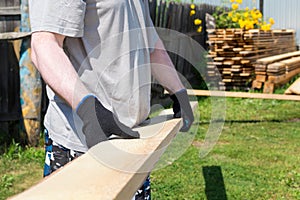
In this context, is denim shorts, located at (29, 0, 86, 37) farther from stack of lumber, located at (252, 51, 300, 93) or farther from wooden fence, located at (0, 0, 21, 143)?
stack of lumber, located at (252, 51, 300, 93)

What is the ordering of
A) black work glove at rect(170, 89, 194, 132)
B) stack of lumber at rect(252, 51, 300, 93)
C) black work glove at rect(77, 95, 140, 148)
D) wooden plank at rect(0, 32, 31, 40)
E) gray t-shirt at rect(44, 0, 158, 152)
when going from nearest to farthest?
black work glove at rect(77, 95, 140, 148)
gray t-shirt at rect(44, 0, 158, 152)
black work glove at rect(170, 89, 194, 132)
wooden plank at rect(0, 32, 31, 40)
stack of lumber at rect(252, 51, 300, 93)

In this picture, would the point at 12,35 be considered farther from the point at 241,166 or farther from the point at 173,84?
the point at 173,84

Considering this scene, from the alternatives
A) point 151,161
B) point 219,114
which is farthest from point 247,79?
point 151,161

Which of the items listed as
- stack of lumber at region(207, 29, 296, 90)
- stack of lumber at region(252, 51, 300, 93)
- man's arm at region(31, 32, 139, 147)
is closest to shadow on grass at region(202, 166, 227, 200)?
man's arm at region(31, 32, 139, 147)

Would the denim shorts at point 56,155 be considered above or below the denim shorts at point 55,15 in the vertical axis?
A: below

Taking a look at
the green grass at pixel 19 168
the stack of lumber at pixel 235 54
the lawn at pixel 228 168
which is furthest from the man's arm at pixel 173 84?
the stack of lumber at pixel 235 54

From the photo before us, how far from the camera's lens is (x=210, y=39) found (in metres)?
9.93

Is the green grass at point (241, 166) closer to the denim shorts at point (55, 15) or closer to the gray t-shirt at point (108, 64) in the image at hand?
the gray t-shirt at point (108, 64)

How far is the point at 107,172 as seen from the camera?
1.33m

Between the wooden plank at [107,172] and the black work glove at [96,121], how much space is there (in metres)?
0.03

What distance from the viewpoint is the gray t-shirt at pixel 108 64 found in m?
1.88

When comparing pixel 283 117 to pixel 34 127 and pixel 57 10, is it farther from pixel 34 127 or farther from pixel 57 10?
pixel 57 10

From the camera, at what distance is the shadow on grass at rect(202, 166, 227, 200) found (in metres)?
4.41

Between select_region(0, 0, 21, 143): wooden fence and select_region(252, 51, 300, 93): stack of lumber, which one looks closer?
select_region(0, 0, 21, 143): wooden fence
